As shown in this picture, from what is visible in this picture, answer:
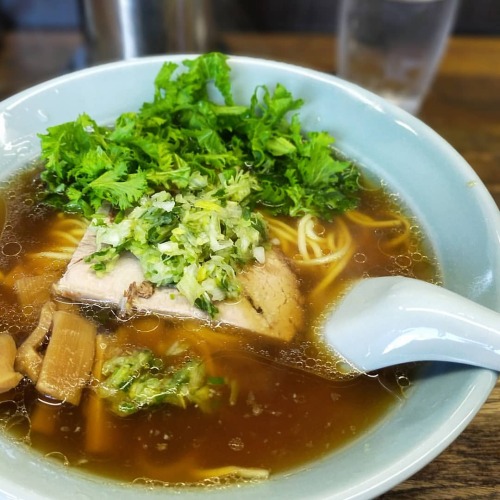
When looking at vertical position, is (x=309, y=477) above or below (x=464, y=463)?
above

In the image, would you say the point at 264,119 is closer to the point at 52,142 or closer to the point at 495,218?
the point at 52,142

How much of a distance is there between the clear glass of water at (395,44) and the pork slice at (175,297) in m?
1.44

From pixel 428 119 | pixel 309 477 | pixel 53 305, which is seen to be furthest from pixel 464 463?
pixel 428 119

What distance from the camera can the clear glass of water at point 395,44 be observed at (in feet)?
7.76

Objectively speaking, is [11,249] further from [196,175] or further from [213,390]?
[213,390]

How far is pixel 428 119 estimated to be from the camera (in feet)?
8.25

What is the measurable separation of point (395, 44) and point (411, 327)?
1664 millimetres

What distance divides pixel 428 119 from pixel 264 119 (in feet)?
3.38

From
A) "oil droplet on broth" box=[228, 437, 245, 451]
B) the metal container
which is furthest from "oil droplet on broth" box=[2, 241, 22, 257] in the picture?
the metal container

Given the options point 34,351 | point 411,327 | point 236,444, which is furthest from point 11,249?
point 411,327

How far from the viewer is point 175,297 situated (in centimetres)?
141

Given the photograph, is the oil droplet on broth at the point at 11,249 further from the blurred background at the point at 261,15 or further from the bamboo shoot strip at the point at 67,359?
the blurred background at the point at 261,15

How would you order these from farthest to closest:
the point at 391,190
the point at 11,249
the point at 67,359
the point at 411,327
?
the point at 391,190 < the point at 11,249 < the point at 67,359 < the point at 411,327

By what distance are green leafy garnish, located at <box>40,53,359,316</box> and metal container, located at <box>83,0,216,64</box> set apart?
781 mm
